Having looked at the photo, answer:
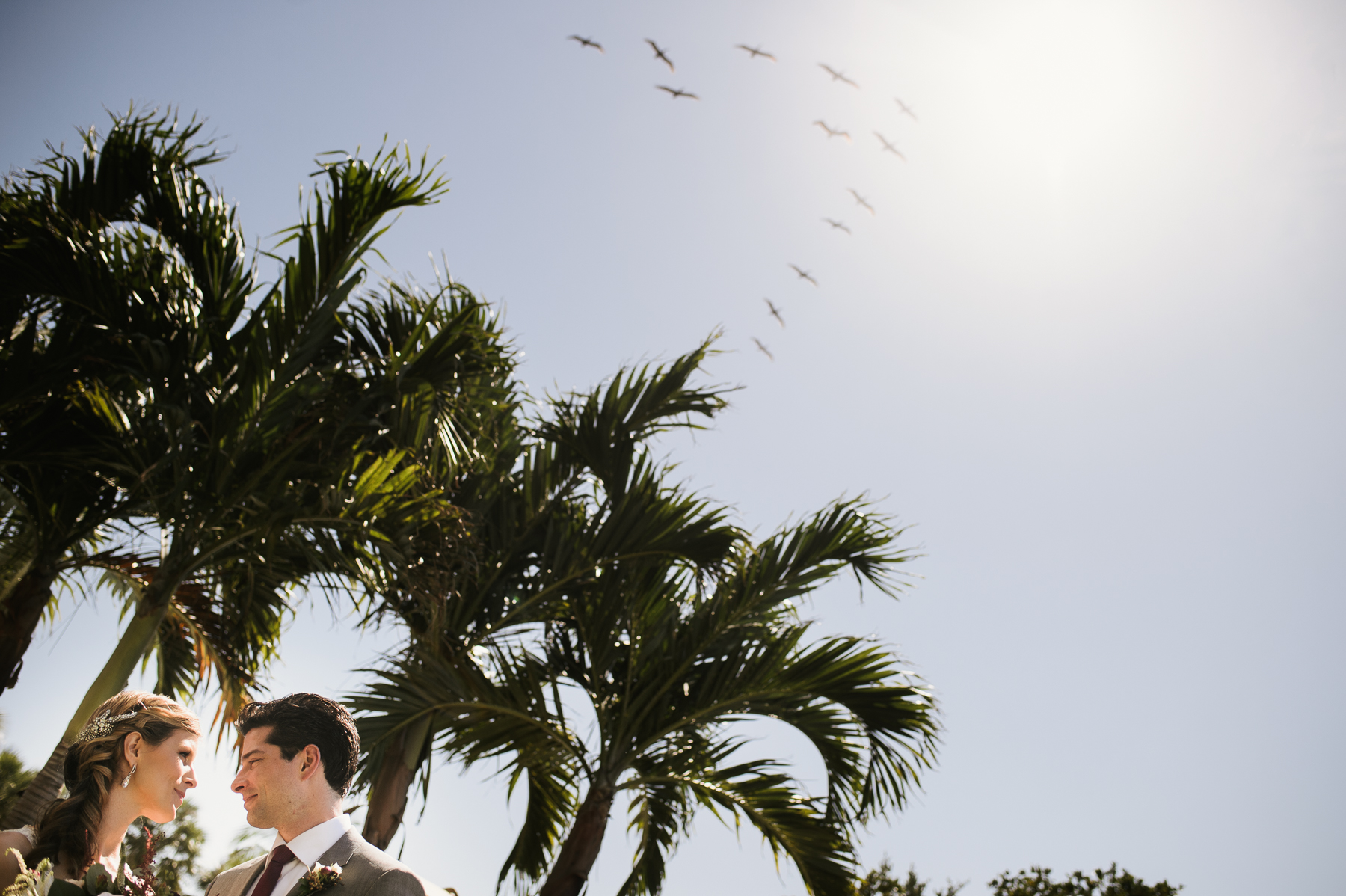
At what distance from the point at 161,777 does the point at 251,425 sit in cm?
241

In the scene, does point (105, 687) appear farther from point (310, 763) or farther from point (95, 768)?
point (310, 763)

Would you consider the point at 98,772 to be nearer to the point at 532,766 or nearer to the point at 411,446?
the point at 411,446

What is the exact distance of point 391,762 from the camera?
18.8 feet

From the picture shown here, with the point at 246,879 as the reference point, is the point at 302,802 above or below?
above

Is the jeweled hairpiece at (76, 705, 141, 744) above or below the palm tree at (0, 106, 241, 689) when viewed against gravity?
below

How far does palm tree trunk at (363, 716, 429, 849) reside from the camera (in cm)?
556

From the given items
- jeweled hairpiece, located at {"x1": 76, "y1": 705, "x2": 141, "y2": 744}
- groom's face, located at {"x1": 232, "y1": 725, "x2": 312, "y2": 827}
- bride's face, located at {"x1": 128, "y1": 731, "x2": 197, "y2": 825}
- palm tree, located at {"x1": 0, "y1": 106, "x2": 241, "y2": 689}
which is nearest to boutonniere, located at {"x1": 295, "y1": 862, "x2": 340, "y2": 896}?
groom's face, located at {"x1": 232, "y1": 725, "x2": 312, "y2": 827}

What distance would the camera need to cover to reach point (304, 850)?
1658 mm

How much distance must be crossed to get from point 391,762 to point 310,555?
206cm

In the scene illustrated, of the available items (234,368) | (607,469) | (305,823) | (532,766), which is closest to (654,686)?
(532,766)

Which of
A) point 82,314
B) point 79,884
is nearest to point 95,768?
point 79,884

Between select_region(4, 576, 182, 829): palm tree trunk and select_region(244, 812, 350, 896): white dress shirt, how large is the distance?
99.9 inches

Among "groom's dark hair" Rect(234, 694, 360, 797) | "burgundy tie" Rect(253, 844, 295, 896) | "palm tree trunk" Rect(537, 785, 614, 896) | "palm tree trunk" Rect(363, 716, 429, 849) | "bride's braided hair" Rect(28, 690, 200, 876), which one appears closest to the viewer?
"burgundy tie" Rect(253, 844, 295, 896)

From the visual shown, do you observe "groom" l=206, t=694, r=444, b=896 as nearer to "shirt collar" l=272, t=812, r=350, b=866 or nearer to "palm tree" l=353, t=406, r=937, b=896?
"shirt collar" l=272, t=812, r=350, b=866
